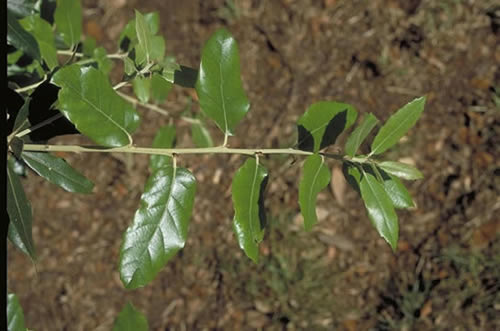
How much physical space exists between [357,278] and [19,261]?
1804mm

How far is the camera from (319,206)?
12.0 feet

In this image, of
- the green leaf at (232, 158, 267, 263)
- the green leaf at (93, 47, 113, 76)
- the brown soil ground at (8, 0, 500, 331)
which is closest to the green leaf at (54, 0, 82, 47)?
the green leaf at (93, 47, 113, 76)

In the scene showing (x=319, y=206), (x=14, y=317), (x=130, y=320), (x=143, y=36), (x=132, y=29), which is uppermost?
(x=143, y=36)

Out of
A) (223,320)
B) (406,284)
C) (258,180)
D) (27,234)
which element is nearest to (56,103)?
(27,234)

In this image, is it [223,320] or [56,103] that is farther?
[223,320]

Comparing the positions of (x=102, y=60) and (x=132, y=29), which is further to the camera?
(x=132, y=29)

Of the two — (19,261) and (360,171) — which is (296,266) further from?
(360,171)

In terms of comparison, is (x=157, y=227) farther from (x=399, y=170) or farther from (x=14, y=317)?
(x=399, y=170)

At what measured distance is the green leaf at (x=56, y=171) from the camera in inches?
56.0

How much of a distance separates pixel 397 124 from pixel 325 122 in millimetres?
168

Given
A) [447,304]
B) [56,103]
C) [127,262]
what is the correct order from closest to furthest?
[127,262], [56,103], [447,304]

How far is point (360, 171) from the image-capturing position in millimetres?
1405

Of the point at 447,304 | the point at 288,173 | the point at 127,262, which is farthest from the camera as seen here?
the point at 288,173

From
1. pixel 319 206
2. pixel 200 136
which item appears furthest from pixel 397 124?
pixel 319 206
